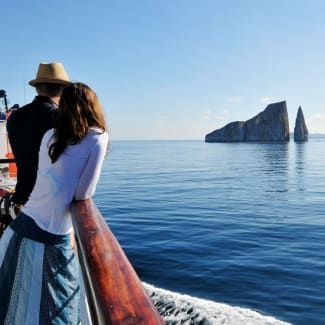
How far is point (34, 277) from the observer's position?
1822 millimetres

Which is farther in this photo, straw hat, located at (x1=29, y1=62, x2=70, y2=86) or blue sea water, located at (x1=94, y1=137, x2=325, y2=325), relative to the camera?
blue sea water, located at (x1=94, y1=137, x2=325, y2=325)

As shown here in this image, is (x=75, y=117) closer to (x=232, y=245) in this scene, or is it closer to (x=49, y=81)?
(x=49, y=81)

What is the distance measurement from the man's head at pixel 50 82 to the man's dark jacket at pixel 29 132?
0.34 ft

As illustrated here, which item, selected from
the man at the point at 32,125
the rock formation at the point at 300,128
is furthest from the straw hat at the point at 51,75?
the rock formation at the point at 300,128

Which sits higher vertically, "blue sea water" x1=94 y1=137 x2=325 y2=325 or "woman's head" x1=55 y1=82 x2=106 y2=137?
"woman's head" x1=55 y1=82 x2=106 y2=137

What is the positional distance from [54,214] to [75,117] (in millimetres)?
516

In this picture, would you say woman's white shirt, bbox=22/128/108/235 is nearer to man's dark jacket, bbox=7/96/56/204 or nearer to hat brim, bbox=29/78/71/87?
man's dark jacket, bbox=7/96/56/204

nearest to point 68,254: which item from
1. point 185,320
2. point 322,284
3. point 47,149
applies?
point 47,149

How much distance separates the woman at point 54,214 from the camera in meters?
1.76

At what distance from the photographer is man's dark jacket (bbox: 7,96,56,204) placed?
7.29 feet

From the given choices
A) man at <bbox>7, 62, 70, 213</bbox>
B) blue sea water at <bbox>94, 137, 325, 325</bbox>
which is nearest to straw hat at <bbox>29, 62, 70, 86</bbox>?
man at <bbox>7, 62, 70, 213</bbox>

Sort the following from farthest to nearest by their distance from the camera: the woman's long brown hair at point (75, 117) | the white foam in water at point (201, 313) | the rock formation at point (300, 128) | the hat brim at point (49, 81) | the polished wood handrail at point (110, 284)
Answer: the rock formation at point (300, 128) < the white foam in water at point (201, 313) < the hat brim at point (49, 81) < the woman's long brown hair at point (75, 117) < the polished wood handrail at point (110, 284)

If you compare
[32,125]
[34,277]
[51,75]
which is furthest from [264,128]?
[34,277]

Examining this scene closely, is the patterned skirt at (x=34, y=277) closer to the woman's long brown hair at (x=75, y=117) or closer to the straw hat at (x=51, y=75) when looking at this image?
the woman's long brown hair at (x=75, y=117)
